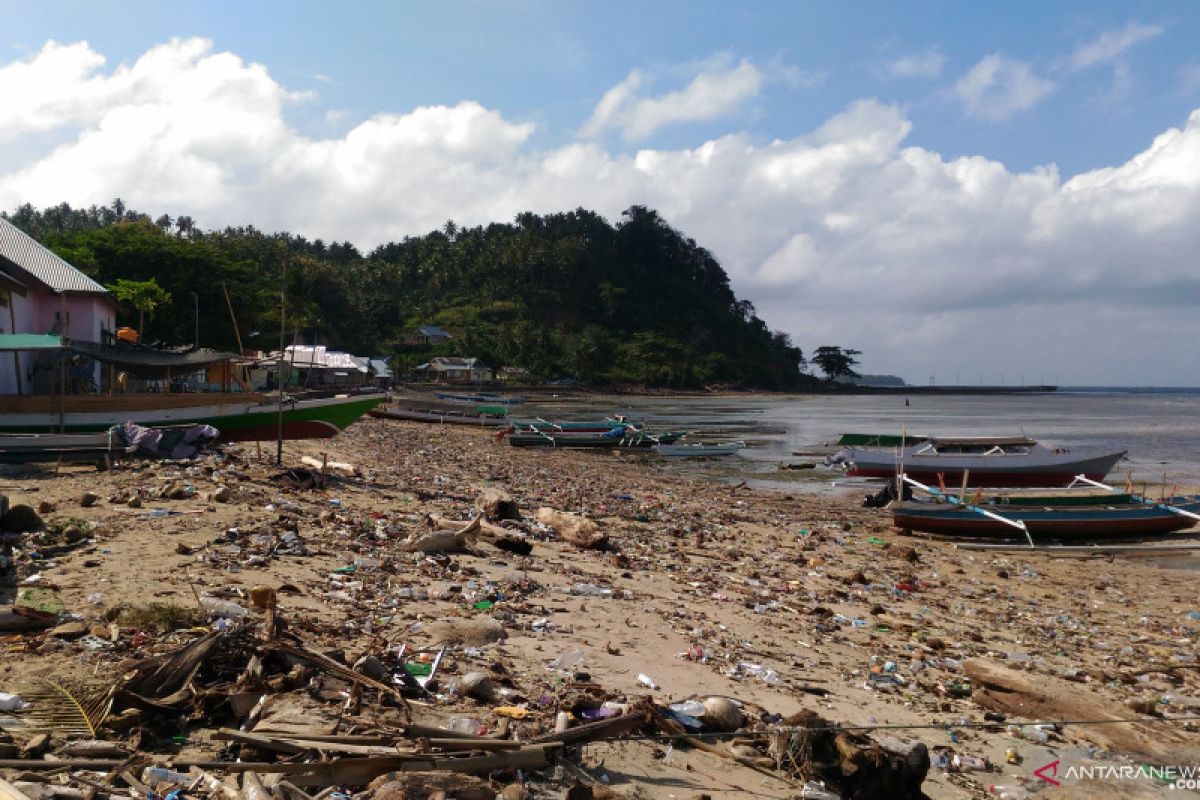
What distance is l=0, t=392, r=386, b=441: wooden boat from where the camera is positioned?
16438 mm

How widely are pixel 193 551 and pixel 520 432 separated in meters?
26.4

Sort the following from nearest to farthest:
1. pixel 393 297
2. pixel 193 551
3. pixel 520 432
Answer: pixel 193 551
pixel 520 432
pixel 393 297

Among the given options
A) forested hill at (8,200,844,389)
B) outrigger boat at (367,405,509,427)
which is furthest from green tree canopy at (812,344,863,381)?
outrigger boat at (367,405,509,427)

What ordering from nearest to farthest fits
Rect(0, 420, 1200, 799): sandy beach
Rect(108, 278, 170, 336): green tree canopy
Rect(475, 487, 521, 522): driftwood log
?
Rect(0, 420, 1200, 799): sandy beach < Rect(475, 487, 521, 522): driftwood log < Rect(108, 278, 170, 336): green tree canopy

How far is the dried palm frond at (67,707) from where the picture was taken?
4496 mm

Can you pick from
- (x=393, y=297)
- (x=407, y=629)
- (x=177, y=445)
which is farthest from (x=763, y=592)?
(x=393, y=297)

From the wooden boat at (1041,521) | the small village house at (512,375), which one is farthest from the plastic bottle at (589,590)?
the small village house at (512,375)

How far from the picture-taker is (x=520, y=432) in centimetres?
3494

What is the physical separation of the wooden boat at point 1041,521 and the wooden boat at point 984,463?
6.30m

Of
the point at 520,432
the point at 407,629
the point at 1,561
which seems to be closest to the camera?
the point at 407,629

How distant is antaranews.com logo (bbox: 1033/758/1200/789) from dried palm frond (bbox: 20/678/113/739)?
19.7 ft

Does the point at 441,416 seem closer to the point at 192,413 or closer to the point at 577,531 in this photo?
the point at 192,413

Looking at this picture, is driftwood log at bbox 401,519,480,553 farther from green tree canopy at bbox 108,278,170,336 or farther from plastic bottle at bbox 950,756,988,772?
green tree canopy at bbox 108,278,170,336

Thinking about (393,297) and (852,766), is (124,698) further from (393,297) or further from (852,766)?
(393,297)
